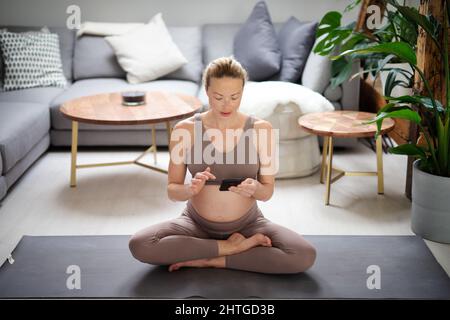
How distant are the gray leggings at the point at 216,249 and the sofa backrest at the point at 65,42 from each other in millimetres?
2604

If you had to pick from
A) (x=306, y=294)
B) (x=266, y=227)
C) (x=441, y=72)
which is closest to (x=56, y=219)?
(x=266, y=227)

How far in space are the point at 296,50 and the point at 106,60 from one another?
1.41 meters

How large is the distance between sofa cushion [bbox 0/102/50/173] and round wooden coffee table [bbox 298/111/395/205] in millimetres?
1535

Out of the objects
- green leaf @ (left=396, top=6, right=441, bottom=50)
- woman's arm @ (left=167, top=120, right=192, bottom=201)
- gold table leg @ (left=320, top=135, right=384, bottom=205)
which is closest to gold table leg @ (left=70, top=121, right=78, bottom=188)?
woman's arm @ (left=167, top=120, right=192, bottom=201)

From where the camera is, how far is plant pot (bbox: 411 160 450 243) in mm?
2773

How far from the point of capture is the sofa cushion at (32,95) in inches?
165

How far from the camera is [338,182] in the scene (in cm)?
366

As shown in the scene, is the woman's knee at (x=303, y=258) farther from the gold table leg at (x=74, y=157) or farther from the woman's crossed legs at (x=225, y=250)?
the gold table leg at (x=74, y=157)

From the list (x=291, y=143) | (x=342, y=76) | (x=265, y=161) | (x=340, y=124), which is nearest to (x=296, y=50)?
(x=342, y=76)

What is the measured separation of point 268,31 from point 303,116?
111 cm

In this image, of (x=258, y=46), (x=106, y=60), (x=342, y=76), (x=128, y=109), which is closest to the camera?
(x=128, y=109)

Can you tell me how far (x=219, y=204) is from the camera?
7.97ft

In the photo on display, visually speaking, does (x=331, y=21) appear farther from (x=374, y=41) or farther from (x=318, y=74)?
A: (x=318, y=74)
